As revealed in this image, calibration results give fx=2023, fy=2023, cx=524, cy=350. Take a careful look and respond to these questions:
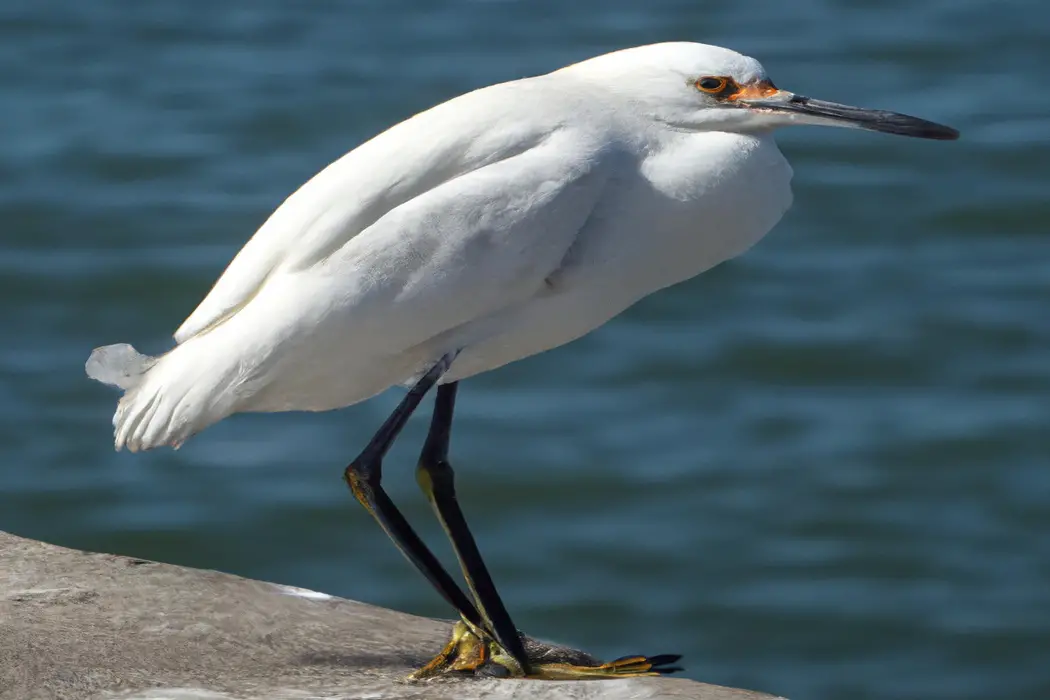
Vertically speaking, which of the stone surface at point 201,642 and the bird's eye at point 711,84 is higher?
the bird's eye at point 711,84

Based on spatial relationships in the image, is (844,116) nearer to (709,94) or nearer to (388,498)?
(709,94)

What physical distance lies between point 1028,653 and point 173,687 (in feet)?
12.1

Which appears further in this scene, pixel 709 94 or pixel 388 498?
pixel 388 498

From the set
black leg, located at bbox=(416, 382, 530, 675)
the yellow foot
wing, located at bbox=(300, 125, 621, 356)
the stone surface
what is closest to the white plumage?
wing, located at bbox=(300, 125, 621, 356)

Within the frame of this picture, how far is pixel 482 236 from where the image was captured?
4312 millimetres

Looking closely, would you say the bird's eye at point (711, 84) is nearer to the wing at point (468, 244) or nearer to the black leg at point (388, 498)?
the wing at point (468, 244)

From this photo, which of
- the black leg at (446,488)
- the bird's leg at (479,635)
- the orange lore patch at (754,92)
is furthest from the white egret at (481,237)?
the black leg at (446,488)

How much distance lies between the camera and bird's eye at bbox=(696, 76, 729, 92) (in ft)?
14.8

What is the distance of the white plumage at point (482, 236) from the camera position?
14.2 feet

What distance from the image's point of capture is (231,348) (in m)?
4.39

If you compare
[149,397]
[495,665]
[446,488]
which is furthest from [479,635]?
[149,397]

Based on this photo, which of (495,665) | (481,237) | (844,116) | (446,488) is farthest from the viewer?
(446,488)

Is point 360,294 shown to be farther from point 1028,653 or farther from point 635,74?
point 1028,653

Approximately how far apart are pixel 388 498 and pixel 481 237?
71 centimetres
